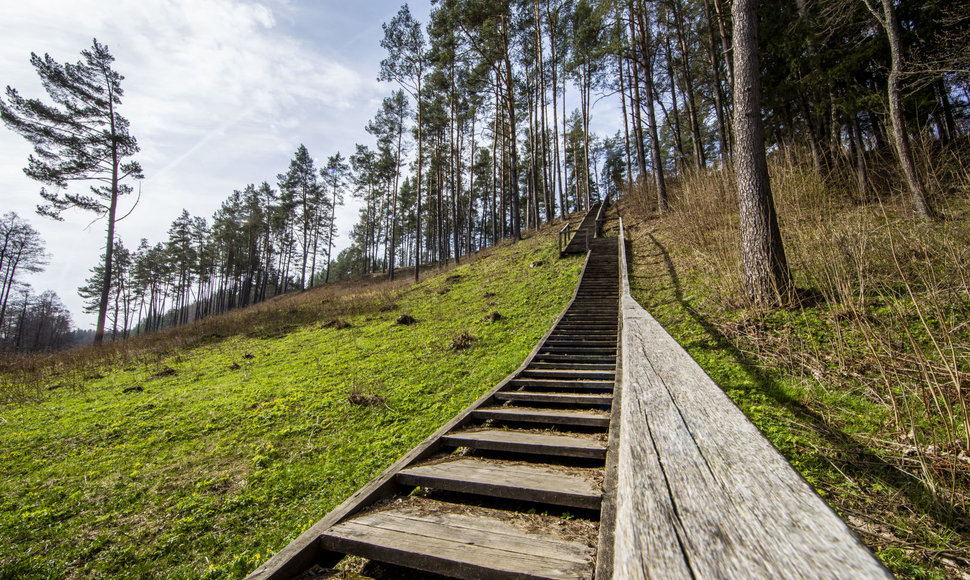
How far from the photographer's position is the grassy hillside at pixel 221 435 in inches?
110

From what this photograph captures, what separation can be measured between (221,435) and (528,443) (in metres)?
4.30

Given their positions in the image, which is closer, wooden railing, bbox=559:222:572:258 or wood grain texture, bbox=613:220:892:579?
wood grain texture, bbox=613:220:892:579

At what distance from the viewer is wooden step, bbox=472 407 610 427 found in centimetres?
297

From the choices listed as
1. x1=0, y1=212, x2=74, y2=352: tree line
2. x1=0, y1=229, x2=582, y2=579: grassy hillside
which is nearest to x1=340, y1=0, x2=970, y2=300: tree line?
x1=0, y1=229, x2=582, y2=579: grassy hillside

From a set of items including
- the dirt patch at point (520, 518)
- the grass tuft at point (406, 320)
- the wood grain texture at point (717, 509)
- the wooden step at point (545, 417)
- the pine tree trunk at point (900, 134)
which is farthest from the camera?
the grass tuft at point (406, 320)

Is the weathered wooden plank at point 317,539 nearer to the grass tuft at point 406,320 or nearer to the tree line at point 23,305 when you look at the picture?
the grass tuft at point 406,320

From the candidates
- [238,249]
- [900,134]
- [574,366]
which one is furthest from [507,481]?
[238,249]

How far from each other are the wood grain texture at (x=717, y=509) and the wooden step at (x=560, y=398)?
6.93 feet

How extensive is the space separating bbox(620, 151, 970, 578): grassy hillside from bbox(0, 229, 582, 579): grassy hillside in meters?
3.15

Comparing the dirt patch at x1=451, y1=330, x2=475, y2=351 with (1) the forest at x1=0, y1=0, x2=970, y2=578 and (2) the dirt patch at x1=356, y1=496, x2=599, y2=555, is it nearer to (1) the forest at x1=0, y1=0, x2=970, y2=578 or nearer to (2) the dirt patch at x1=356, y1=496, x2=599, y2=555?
(1) the forest at x1=0, y1=0, x2=970, y2=578

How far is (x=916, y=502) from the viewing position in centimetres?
216

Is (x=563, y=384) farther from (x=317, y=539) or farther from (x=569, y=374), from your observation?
(x=317, y=539)

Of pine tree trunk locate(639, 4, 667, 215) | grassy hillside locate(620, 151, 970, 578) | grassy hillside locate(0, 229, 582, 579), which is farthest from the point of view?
pine tree trunk locate(639, 4, 667, 215)

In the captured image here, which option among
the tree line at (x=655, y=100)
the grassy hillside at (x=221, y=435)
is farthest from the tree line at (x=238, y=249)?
the grassy hillside at (x=221, y=435)
